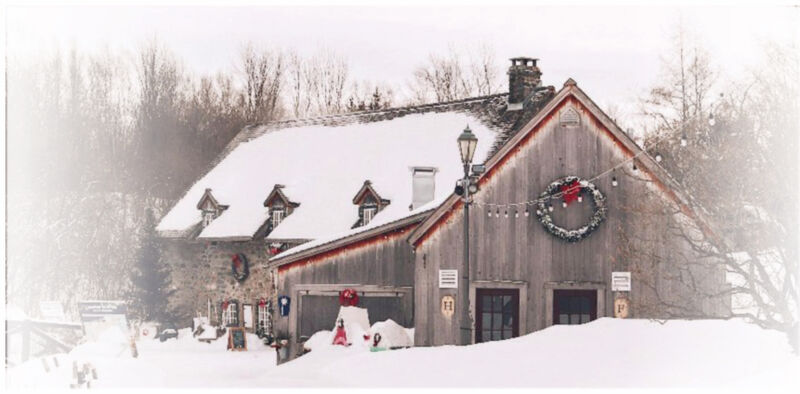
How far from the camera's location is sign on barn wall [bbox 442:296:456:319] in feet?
59.2

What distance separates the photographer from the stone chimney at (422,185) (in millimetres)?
20438

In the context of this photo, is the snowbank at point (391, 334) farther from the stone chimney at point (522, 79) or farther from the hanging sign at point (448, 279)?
the stone chimney at point (522, 79)

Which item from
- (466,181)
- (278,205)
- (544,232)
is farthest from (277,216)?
(466,181)

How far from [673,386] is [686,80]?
5494 mm

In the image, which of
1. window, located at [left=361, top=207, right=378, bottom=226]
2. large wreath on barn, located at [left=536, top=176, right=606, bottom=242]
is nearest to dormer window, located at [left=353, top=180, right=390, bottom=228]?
window, located at [left=361, top=207, right=378, bottom=226]

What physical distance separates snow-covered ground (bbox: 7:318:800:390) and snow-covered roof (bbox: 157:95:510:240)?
487 centimetres

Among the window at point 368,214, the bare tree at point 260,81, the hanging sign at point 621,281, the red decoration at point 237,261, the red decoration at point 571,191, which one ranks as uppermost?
the bare tree at point 260,81

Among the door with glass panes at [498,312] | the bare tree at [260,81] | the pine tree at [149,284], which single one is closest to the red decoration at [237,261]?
the pine tree at [149,284]

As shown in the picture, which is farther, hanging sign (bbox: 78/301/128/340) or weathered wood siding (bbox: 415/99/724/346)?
weathered wood siding (bbox: 415/99/724/346)

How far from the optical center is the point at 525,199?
1797 cm

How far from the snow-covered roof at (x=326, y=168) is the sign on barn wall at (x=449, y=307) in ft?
8.26

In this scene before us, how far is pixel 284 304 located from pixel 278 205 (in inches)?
166

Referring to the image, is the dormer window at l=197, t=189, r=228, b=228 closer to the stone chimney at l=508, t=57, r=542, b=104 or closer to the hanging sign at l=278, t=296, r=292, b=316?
the hanging sign at l=278, t=296, r=292, b=316

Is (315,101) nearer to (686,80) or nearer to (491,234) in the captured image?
(491,234)
